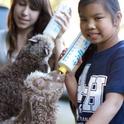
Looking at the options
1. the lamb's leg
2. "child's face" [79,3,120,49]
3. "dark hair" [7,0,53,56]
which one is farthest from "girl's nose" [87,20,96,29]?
"dark hair" [7,0,53,56]

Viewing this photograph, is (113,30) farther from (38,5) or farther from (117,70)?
(38,5)

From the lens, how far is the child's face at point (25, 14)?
3.83ft

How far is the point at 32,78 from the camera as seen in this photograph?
728 mm

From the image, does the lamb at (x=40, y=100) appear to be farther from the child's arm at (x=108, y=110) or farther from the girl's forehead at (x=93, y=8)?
the girl's forehead at (x=93, y=8)

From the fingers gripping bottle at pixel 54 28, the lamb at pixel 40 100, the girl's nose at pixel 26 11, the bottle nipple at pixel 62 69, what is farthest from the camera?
the girl's nose at pixel 26 11

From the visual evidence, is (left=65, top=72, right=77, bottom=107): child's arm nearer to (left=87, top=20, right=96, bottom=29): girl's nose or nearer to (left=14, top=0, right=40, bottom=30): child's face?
(left=87, top=20, right=96, bottom=29): girl's nose

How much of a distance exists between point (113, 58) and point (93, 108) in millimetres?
129

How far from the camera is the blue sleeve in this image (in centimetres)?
78

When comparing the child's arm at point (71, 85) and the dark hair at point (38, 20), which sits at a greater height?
the dark hair at point (38, 20)

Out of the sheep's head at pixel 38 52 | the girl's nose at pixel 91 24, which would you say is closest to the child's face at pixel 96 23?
the girl's nose at pixel 91 24

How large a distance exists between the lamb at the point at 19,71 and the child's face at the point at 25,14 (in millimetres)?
280

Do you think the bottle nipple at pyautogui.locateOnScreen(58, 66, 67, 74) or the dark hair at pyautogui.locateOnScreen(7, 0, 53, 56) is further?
the dark hair at pyautogui.locateOnScreen(7, 0, 53, 56)

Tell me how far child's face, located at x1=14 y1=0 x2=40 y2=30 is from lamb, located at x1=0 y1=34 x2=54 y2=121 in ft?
0.92

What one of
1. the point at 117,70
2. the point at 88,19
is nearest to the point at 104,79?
the point at 117,70
